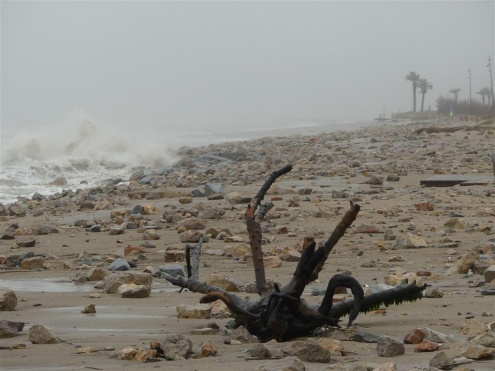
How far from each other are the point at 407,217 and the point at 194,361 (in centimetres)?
550

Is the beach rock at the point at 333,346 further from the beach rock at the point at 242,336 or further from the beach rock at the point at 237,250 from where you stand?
the beach rock at the point at 237,250

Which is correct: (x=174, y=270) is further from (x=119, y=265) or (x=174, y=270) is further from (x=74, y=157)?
(x=74, y=157)

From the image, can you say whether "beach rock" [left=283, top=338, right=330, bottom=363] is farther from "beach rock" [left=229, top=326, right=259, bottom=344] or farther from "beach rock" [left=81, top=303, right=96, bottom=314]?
"beach rock" [left=81, top=303, right=96, bottom=314]

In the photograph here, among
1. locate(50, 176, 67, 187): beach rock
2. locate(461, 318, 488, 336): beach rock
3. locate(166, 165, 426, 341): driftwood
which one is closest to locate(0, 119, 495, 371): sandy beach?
locate(461, 318, 488, 336): beach rock

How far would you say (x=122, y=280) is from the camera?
4.69 metres

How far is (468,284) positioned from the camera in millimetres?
4578

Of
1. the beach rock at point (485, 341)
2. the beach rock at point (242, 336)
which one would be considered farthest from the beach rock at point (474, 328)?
the beach rock at point (242, 336)

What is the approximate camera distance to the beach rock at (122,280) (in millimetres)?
4641

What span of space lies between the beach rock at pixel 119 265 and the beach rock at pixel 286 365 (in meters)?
3.06

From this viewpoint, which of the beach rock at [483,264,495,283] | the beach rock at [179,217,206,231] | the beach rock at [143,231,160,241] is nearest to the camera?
the beach rock at [483,264,495,283]

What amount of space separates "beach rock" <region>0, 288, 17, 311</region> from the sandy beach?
0.10 feet

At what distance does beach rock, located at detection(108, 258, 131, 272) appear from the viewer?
5.60 metres

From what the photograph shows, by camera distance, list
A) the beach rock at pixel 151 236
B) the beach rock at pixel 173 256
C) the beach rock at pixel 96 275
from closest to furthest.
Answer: the beach rock at pixel 96 275, the beach rock at pixel 173 256, the beach rock at pixel 151 236

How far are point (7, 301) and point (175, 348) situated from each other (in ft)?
4.71
